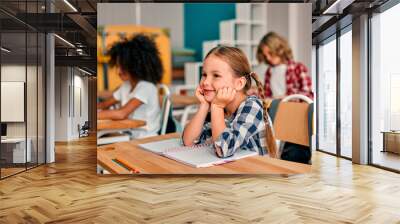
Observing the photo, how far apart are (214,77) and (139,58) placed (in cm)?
89

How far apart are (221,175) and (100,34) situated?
2.15m

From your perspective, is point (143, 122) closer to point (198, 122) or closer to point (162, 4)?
point (198, 122)

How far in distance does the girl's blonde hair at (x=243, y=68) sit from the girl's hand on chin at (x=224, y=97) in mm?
177

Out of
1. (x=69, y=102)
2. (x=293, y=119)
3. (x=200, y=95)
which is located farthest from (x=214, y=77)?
(x=69, y=102)

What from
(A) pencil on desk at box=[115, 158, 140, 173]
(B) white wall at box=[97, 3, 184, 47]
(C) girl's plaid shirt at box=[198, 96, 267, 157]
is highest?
(B) white wall at box=[97, 3, 184, 47]

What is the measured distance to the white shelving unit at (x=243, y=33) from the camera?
4316mm

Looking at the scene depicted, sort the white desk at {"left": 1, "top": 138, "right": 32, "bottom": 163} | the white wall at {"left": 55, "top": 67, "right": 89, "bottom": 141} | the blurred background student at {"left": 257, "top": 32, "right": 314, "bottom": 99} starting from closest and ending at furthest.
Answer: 1. the blurred background student at {"left": 257, "top": 32, "right": 314, "bottom": 99}
2. the white desk at {"left": 1, "top": 138, "right": 32, "bottom": 163}
3. the white wall at {"left": 55, "top": 67, "right": 89, "bottom": 141}

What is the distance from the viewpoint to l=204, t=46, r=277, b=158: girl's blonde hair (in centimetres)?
418

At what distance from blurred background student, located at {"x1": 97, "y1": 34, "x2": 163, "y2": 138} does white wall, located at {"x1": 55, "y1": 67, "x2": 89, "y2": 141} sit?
1.73 metres

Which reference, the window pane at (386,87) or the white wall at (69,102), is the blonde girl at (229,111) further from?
the white wall at (69,102)

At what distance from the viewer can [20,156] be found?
16.5 feet

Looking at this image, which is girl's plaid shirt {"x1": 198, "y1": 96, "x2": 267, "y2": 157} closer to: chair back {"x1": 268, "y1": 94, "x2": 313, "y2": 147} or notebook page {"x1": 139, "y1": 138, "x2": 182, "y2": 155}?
chair back {"x1": 268, "y1": 94, "x2": 313, "y2": 147}

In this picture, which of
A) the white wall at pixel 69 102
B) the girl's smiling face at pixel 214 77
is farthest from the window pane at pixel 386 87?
the white wall at pixel 69 102

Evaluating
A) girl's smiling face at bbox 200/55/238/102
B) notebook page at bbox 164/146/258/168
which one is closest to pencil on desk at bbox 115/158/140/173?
notebook page at bbox 164/146/258/168
